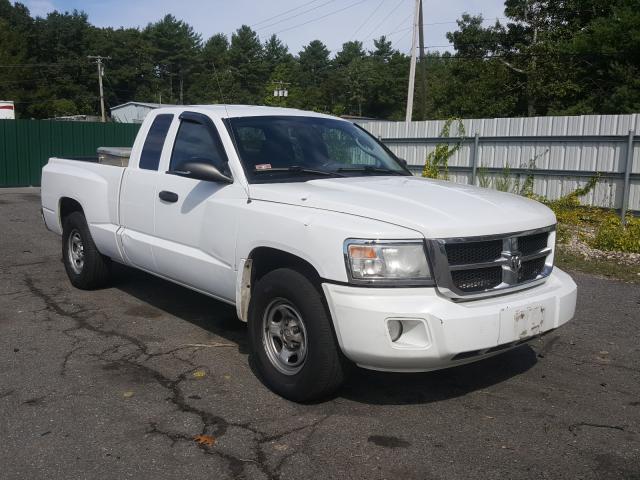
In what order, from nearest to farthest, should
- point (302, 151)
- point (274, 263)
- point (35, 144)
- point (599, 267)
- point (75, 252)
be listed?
1. point (274, 263)
2. point (302, 151)
3. point (75, 252)
4. point (599, 267)
5. point (35, 144)

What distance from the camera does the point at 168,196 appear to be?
5.27 meters

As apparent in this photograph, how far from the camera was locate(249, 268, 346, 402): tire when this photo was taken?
3.84 metres

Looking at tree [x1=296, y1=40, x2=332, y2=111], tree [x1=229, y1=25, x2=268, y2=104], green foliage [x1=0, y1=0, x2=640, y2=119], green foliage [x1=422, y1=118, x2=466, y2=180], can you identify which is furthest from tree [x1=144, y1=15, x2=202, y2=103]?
green foliage [x1=422, y1=118, x2=466, y2=180]

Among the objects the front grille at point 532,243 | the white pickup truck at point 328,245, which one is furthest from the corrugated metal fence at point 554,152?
the front grille at point 532,243

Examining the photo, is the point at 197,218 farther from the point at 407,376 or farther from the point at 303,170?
the point at 407,376

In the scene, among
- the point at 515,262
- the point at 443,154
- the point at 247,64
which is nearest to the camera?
the point at 515,262

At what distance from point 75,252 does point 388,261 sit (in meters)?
4.62

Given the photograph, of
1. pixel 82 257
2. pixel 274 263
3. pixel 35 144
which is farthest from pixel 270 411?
pixel 35 144

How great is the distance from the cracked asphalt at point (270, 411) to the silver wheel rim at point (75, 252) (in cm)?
105

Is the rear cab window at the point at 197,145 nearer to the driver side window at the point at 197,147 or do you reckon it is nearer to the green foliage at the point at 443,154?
the driver side window at the point at 197,147

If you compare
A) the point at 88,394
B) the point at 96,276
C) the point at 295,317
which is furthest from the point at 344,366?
the point at 96,276

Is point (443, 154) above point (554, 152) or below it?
below

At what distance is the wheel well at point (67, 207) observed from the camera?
7.05 metres

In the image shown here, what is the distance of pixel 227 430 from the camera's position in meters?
3.76
